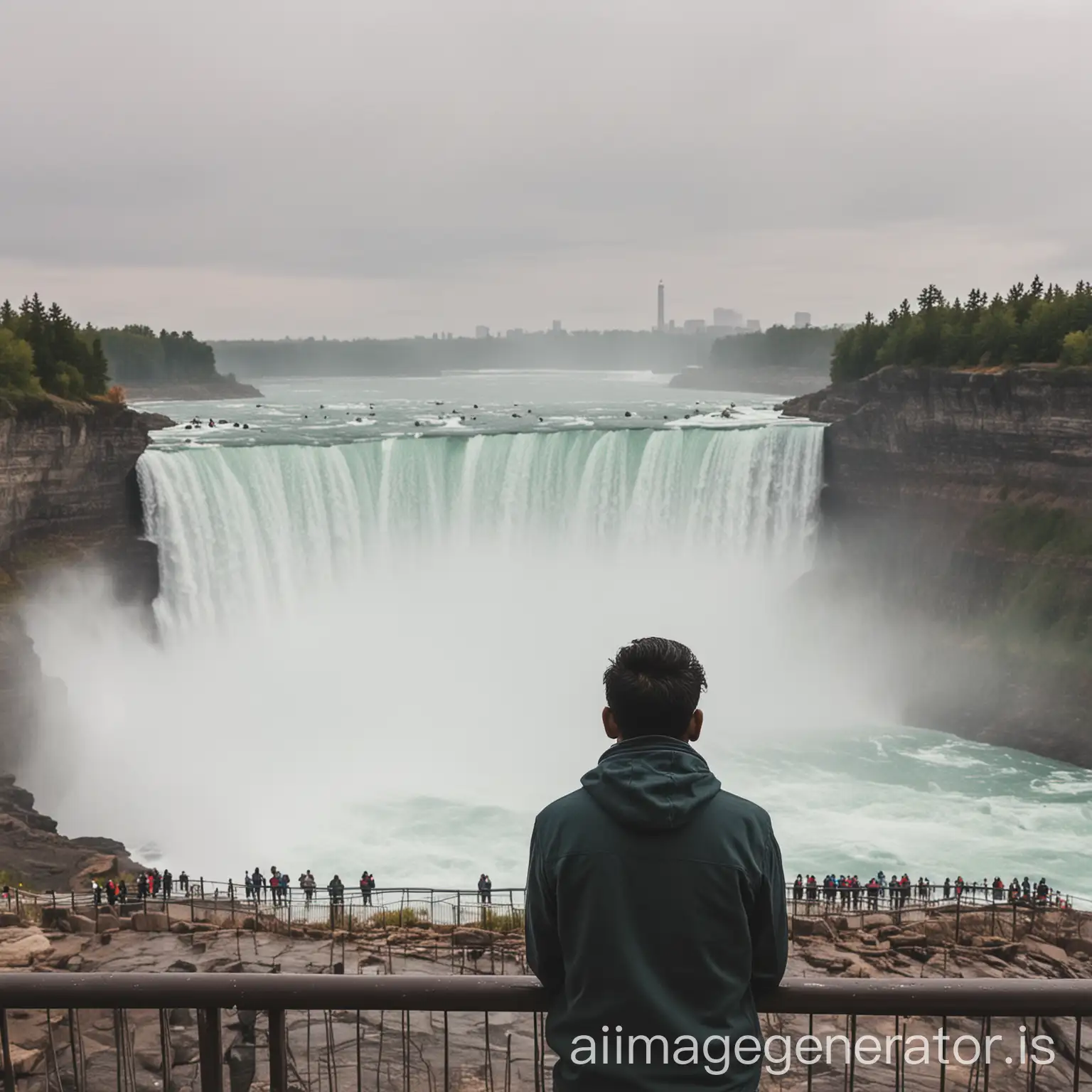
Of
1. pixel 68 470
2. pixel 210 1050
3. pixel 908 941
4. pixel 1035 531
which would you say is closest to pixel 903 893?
pixel 908 941

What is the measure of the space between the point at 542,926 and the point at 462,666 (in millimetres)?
37593

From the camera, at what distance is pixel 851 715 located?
1613 inches

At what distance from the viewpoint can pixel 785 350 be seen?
13262cm

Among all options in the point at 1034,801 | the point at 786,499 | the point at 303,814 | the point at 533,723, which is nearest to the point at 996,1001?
the point at 303,814

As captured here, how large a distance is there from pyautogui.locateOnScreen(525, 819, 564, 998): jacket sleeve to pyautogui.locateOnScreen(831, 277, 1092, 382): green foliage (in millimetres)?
45315

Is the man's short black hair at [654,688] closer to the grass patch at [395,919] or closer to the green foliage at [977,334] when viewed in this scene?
the grass patch at [395,919]

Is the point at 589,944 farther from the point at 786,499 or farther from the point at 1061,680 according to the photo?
the point at 786,499

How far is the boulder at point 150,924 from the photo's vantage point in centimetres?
1756

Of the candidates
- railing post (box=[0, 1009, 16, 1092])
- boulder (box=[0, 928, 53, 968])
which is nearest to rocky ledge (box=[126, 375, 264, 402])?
boulder (box=[0, 928, 53, 968])

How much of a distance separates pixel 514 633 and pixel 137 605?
1366 centimetres

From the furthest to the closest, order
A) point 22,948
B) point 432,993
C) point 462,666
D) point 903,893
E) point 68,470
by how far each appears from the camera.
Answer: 1. point 462,666
2. point 68,470
3. point 903,893
4. point 22,948
5. point 432,993

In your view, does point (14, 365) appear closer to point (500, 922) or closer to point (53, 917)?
point (53, 917)

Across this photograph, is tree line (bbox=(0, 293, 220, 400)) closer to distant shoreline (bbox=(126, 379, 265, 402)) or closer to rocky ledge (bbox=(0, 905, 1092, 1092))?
rocky ledge (bbox=(0, 905, 1092, 1092))

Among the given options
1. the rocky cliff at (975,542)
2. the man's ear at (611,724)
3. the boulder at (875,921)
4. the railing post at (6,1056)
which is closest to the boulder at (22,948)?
the railing post at (6,1056)
